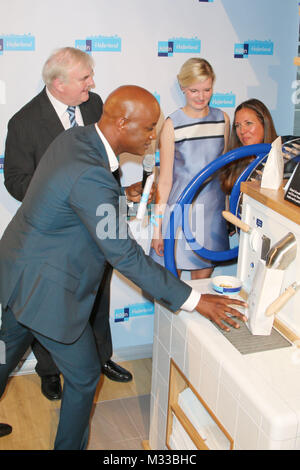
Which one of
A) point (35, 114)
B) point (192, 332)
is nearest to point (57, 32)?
point (35, 114)

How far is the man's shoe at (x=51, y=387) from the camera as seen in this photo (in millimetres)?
2875

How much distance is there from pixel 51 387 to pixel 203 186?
1.33 m

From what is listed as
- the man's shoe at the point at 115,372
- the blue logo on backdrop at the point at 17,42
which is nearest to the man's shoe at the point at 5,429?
the man's shoe at the point at 115,372

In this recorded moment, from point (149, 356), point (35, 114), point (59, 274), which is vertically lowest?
point (149, 356)

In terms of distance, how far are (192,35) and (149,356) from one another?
1835 mm

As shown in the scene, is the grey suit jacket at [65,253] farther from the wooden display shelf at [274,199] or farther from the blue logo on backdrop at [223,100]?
the blue logo on backdrop at [223,100]

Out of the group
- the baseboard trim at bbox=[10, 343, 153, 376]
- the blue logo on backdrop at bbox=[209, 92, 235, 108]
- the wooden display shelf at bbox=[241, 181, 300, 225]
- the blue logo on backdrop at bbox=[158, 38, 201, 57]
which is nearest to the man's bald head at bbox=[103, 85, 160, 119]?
the wooden display shelf at bbox=[241, 181, 300, 225]

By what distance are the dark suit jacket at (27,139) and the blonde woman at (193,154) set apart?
1.91 ft

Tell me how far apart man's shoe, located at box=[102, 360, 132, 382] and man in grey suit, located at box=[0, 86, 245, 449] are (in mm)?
1028

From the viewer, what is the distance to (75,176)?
1760 millimetres

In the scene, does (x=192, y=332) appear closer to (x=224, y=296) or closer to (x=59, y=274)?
(x=224, y=296)

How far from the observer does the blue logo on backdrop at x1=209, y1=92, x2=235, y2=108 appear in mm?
3004

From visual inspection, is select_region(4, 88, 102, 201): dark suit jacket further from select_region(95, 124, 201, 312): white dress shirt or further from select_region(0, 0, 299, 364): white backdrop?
select_region(95, 124, 201, 312): white dress shirt
